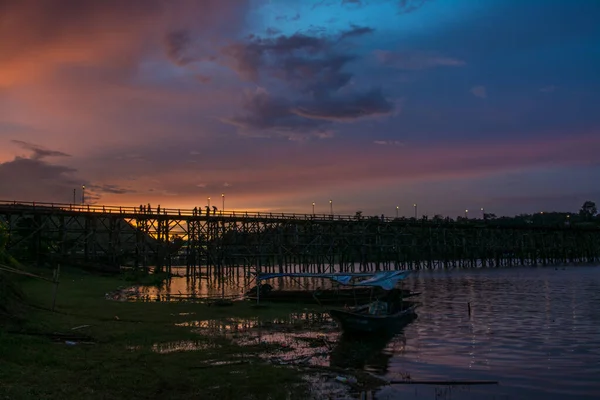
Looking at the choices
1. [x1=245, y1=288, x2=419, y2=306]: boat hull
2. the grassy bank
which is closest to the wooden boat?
the grassy bank

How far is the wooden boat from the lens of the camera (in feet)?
72.6

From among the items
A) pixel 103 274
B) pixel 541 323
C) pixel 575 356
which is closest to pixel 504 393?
pixel 575 356

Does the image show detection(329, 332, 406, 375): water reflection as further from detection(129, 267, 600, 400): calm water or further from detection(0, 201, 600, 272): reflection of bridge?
detection(0, 201, 600, 272): reflection of bridge

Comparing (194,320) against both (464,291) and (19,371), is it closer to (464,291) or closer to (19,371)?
(19,371)

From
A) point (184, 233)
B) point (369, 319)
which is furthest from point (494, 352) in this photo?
point (184, 233)

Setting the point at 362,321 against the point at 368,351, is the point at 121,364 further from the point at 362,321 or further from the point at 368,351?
the point at 362,321

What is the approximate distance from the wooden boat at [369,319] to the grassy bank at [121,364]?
4.86 meters

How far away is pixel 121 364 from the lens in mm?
14617

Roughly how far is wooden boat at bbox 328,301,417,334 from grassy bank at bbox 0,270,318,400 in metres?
4.86

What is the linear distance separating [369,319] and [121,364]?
11.9 m

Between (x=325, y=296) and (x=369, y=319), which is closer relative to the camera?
(x=369, y=319)

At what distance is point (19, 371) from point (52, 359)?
63.4 inches

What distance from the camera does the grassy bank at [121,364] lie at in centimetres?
1210

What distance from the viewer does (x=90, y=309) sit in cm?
2658
